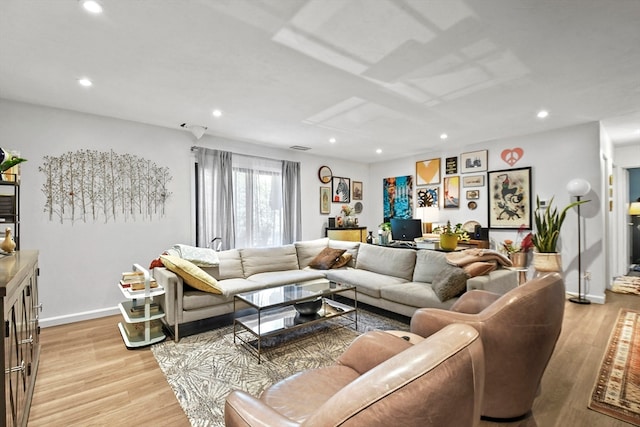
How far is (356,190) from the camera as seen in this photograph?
23.1 feet

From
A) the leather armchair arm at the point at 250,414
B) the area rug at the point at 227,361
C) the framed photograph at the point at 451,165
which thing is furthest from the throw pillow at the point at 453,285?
the framed photograph at the point at 451,165

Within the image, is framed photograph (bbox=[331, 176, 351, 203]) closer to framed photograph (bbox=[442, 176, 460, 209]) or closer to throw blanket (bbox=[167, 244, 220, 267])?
framed photograph (bbox=[442, 176, 460, 209])

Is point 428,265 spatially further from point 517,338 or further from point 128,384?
point 128,384

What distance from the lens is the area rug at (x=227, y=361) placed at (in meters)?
2.06

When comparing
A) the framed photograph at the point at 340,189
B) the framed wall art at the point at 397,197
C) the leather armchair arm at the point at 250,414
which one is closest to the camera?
the leather armchair arm at the point at 250,414

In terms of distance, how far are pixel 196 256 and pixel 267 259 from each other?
103 cm

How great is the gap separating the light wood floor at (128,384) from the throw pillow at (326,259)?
94.0 inches

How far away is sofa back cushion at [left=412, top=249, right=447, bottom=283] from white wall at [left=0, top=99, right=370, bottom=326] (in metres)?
3.28

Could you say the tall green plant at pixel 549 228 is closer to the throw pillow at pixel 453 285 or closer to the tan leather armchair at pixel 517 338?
the throw pillow at pixel 453 285

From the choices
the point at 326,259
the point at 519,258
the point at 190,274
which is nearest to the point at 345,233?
the point at 326,259

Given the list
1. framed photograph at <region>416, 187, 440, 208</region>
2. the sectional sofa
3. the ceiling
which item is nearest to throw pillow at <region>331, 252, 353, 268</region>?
the sectional sofa

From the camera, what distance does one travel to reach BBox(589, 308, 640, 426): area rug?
194cm

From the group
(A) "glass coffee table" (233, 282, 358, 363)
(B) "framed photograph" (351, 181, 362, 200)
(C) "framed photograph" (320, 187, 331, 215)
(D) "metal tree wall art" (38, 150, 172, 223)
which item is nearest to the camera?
(A) "glass coffee table" (233, 282, 358, 363)

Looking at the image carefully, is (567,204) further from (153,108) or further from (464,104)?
Result: (153,108)
